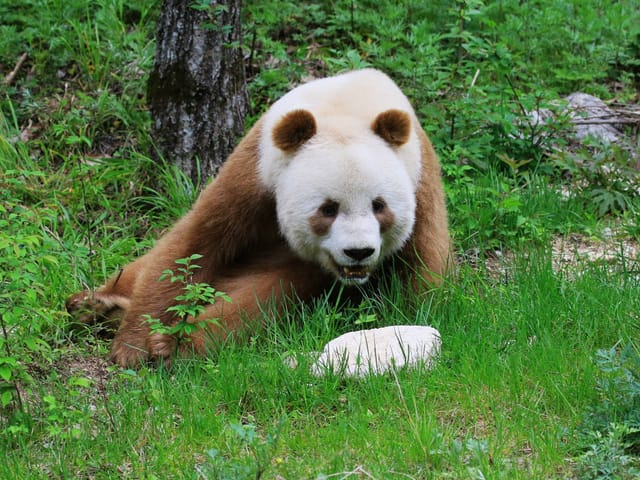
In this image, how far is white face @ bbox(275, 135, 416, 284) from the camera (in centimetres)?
448

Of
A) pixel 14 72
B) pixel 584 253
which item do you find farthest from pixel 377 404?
pixel 14 72

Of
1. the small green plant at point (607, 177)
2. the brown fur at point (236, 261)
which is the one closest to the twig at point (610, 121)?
the small green plant at point (607, 177)

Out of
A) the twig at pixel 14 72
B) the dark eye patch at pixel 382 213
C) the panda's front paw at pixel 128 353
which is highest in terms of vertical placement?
the twig at pixel 14 72

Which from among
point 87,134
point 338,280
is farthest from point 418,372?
point 87,134

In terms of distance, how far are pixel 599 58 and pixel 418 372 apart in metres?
4.91

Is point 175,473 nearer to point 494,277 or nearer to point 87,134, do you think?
point 494,277

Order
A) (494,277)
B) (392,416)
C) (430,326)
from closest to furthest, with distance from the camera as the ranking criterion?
(392,416), (430,326), (494,277)

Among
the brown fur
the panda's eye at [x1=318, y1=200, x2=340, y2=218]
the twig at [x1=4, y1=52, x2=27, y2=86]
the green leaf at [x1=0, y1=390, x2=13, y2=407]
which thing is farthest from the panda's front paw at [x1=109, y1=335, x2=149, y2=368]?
the twig at [x1=4, y1=52, x2=27, y2=86]

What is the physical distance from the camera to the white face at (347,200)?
14.7 ft

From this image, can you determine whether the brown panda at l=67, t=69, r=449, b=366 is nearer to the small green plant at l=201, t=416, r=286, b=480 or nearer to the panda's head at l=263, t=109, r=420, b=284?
the panda's head at l=263, t=109, r=420, b=284

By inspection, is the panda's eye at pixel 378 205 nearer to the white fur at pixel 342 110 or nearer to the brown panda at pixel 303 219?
the brown panda at pixel 303 219

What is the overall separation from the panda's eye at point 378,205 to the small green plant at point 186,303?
0.86 metres

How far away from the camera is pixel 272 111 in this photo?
5.07 meters

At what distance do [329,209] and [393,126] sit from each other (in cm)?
54
